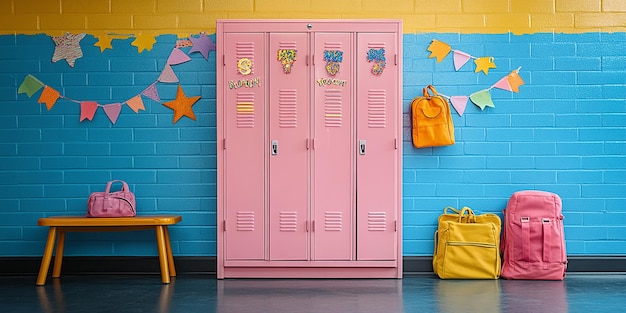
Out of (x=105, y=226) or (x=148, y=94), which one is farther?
(x=148, y=94)

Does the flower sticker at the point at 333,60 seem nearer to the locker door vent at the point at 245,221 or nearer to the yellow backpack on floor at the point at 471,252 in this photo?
the locker door vent at the point at 245,221

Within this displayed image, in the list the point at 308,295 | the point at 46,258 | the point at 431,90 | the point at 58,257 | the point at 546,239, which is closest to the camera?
the point at 308,295

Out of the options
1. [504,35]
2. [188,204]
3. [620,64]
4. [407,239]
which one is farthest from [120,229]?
[620,64]

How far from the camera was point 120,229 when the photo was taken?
5.56m

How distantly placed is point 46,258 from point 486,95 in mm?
3526

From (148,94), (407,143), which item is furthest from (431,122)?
(148,94)

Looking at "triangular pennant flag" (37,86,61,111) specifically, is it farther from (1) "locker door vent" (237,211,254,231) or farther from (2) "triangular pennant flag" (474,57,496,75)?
(2) "triangular pennant flag" (474,57,496,75)

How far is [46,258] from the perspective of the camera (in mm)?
5312

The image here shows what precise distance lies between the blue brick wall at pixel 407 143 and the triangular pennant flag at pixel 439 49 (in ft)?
0.18

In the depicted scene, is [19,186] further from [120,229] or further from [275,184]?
[275,184]

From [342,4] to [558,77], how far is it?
179 centimetres

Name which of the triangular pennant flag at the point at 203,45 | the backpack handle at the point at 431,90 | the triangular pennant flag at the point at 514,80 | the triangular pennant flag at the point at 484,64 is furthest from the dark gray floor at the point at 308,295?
the triangular pennant flag at the point at 203,45

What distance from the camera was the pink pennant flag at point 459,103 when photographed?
18.9 feet

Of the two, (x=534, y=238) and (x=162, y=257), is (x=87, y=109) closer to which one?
(x=162, y=257)
